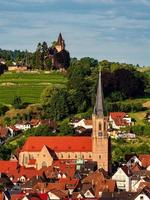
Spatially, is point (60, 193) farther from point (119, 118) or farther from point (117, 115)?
point (117, 115)

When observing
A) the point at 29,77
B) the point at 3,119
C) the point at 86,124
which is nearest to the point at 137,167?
the point at 86,124

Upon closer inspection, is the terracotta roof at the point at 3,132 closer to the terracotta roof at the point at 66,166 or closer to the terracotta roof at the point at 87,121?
the terracotta roof at the point at 87,121

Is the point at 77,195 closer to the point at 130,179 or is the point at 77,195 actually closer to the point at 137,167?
the point at 130,179

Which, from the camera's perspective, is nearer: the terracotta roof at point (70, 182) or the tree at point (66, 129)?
the terracotta roof at point (70, 182)

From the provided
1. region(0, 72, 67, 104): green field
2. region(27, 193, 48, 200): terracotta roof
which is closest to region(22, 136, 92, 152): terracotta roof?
region(27, 193, 48, 200): terracotta roof

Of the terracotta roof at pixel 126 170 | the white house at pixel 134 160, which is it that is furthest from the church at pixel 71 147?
the terracotta roof at pixel 126 170

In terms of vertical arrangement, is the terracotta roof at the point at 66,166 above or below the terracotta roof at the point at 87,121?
below
